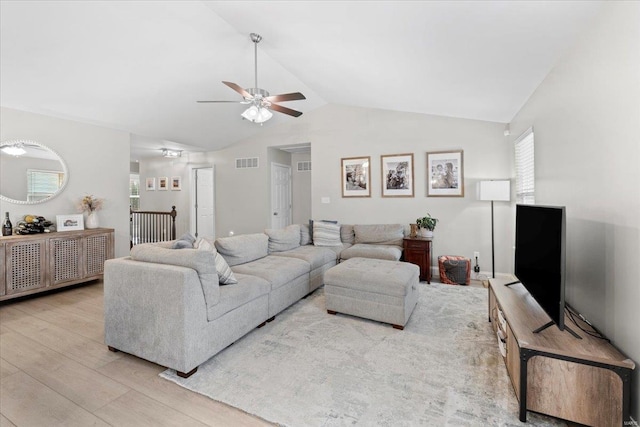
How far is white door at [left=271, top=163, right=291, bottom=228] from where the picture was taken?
694cm

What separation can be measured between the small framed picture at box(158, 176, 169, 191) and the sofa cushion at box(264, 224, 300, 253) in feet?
16.2

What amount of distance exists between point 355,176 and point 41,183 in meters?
4.87

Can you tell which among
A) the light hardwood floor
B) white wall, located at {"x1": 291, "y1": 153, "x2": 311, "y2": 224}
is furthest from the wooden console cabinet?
white wall, located at {"x1": 291, "y1": 153, "x2": 311, "y2": 224}

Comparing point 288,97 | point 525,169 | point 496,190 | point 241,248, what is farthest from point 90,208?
point 525,169

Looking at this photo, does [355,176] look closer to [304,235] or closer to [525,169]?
[304,235]

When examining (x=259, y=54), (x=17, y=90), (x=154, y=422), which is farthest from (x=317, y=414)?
(x=17, y=90)

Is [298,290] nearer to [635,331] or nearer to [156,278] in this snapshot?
[156,278]

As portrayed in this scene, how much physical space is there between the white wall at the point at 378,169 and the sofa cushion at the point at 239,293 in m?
3.16

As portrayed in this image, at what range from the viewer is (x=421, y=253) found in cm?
457

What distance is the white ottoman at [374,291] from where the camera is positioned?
2.86 m

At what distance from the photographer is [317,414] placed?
5.70ft

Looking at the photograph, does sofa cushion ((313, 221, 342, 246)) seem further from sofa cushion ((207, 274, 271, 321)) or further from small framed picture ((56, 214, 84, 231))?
small framed picture ((56, 214, 84, 231))

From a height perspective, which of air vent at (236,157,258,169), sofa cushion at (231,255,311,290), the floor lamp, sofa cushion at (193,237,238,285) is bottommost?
sofa cushion at (231,255,311,290)

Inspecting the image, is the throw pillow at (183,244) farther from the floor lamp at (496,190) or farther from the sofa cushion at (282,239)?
the floor lamp at (496,190)
